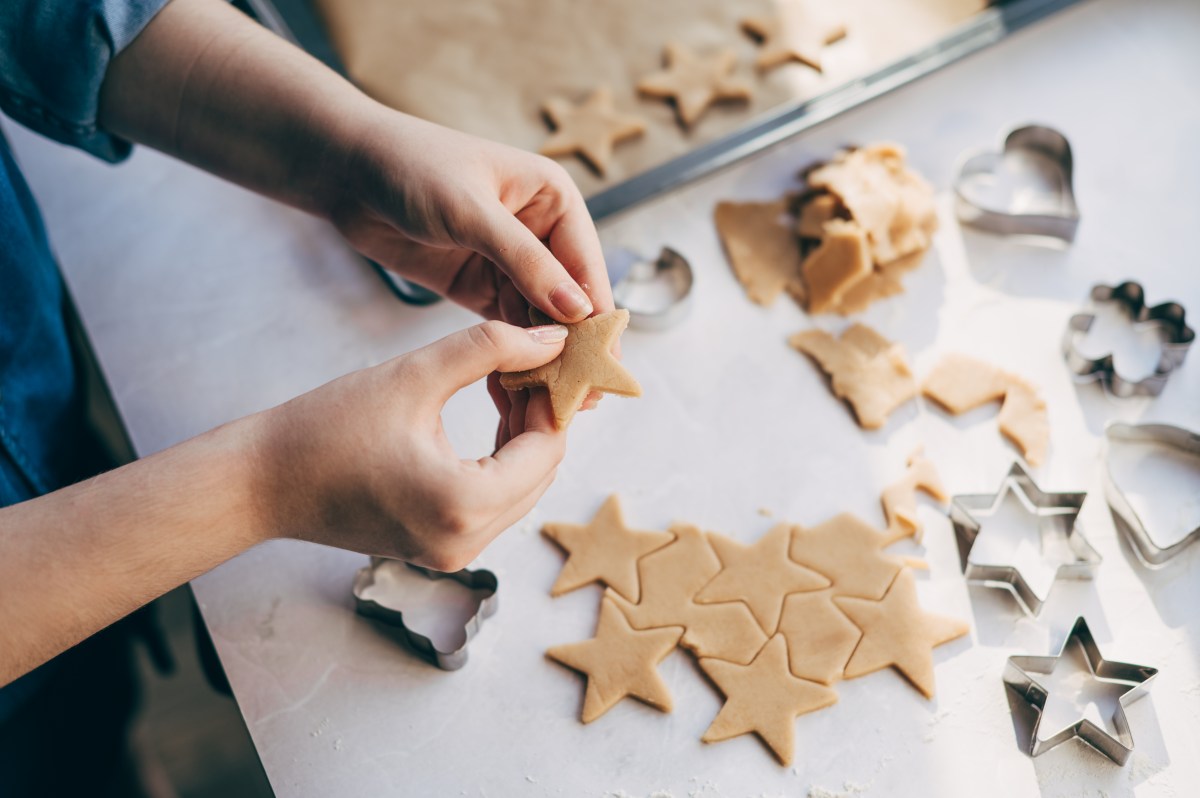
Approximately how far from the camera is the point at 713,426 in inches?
45.8

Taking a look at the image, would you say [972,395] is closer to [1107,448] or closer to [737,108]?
[1107,448]

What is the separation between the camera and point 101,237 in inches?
54.2

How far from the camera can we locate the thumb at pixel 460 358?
821 millimetres

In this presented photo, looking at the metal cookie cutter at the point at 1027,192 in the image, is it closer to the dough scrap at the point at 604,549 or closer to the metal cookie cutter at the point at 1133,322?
the metal cookie cutter at the point at 1133,322

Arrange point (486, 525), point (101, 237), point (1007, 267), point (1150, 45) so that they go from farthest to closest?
→ point (1150, 45) → point (101, 237) → point (1007, 267) → point (486, 525)

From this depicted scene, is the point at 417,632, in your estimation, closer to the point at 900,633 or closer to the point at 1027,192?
the point at 900,633

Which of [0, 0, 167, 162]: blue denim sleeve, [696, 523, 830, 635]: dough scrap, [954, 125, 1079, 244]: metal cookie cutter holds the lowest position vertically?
[696, 523, 830, 635]: dough scrap

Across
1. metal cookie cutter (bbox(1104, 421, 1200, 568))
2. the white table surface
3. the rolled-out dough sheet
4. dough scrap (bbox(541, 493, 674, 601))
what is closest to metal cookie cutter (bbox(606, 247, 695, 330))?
the white table surface

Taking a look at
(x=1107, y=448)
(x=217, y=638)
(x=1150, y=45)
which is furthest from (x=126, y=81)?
(x=1150, y=45)

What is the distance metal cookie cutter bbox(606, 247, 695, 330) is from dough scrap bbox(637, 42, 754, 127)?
0.82 feet

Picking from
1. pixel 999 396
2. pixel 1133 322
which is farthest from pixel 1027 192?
pixel 999 396

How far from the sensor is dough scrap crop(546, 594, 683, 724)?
96cm

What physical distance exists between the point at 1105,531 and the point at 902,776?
37 centimetres

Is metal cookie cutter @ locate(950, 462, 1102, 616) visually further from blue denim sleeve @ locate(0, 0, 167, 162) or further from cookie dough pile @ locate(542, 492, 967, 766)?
blue denim sleeve @ locate(0, 0, 167, 162)
